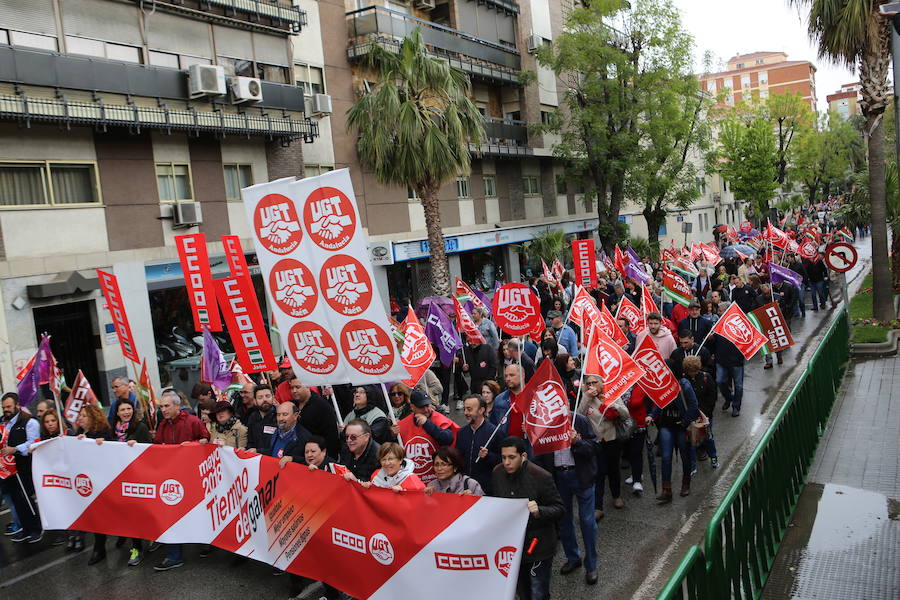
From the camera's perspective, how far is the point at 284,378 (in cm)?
1073

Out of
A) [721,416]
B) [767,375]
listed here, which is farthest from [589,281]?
[721,416]

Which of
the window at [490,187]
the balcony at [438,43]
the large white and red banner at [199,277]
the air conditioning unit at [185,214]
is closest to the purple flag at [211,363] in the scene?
the large white and red banner at [199,277]

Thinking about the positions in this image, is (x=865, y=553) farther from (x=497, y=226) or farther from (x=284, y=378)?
(x=497, y=226)

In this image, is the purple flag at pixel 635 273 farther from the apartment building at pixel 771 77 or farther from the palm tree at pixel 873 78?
the apartment building at pixel 771 77

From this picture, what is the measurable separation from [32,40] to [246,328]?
8964mm

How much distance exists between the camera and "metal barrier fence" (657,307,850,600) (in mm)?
4668

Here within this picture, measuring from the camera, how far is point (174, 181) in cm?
1878

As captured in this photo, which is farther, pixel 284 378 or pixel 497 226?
pixel 497 226

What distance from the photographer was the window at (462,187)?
2894 centimetres

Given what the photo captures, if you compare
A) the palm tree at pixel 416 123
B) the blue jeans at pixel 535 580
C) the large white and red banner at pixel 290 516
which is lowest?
the blue jeans at pixel 535 580

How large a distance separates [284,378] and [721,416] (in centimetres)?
661

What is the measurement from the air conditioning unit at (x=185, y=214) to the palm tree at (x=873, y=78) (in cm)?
1491

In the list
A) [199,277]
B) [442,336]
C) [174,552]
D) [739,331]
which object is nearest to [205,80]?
[199,277]

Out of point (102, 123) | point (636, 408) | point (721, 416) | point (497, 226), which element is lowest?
point (721, 416)
